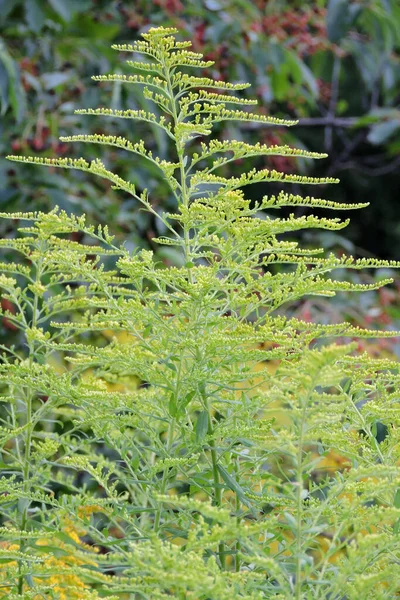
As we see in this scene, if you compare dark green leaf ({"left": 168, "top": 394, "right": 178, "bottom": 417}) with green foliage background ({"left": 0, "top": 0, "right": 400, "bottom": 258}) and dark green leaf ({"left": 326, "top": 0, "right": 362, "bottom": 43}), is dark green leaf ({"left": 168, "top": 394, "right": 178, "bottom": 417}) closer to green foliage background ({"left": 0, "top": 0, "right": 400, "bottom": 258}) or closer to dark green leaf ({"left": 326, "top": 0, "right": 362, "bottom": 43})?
green foliage background ({"left": 0, "top": 0, "right": 400, "bottom": 258})

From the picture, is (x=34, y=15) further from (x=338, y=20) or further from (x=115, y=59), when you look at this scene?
(x=338, y=20)

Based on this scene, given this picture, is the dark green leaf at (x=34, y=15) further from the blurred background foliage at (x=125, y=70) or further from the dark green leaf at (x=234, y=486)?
the dark green leaf at (x=234, y=486)

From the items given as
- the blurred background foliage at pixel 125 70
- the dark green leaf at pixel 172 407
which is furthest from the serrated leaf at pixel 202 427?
the blurred background foliage at pixel 125 70

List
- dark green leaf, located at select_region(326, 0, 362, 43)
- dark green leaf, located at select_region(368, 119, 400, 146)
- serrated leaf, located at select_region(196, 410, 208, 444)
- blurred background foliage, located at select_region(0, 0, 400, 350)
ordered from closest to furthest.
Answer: serrated leaf, located at select_region(196, 410, 208, 444) < blurred background foliage, located at select_region(0, 0, 400, 350) < dark green leaf, located at select_region(326, 0, 362, 43) < dark green leaf, located at select_region(368, 119, 400, 146)

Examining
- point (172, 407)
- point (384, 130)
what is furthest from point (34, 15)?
point (172, 407)

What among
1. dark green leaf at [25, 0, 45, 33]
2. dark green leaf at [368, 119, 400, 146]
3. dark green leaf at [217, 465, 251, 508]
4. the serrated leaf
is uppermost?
dark green leaf at [25, 0, 45, 33]

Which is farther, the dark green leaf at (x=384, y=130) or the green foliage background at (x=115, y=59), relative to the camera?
the dark green leaf at (x=384, y=130)

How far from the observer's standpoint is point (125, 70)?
12.0ft

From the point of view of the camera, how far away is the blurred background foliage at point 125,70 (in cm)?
350

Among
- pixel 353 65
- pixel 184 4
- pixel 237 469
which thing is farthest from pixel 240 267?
pixel 353 65

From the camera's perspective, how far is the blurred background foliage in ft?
11.5

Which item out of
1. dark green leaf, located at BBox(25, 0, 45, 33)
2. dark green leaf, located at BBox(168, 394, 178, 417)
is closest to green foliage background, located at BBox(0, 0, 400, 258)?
dark green leaf, located at BBox(25, 0, 45, 33)

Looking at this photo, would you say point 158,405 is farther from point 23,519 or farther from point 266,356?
point 23,519

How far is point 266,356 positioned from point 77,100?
2.98 metres
